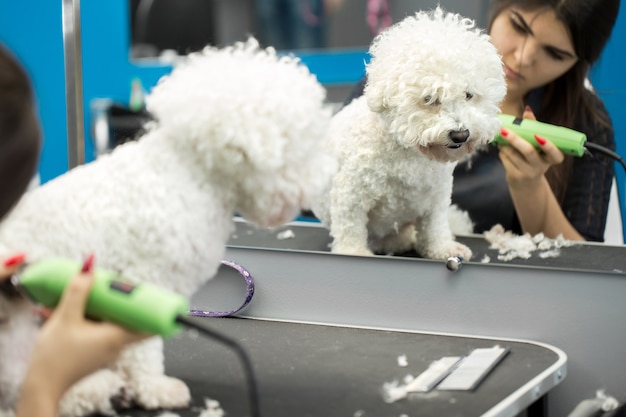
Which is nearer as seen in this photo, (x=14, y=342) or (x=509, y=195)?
(x=14, y=342)

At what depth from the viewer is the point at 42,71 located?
118 centimetres

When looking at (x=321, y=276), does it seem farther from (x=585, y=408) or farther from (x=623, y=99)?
(x=623, y=99)

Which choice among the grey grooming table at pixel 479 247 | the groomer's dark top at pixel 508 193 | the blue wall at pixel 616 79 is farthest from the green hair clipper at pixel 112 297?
the blue wall at pixel 616 79

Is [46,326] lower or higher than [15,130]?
lower

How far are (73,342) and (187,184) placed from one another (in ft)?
0.47

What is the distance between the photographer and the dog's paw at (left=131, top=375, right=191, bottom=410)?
67 cm

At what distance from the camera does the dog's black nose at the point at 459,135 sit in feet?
2.69

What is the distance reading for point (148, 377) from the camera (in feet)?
2.21

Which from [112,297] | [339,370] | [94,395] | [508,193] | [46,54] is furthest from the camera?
[46,54]

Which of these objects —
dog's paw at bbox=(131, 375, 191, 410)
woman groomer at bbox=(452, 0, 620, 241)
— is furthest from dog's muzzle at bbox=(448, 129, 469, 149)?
dog's paw at bbox=(131, 375, 191, 410)

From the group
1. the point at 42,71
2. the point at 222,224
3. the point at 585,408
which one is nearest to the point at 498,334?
the point at 585,408

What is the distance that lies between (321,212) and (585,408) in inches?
14.2

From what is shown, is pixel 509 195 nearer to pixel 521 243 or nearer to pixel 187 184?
pixel 521 243

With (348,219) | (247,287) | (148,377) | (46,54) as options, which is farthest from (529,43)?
(46,54)
